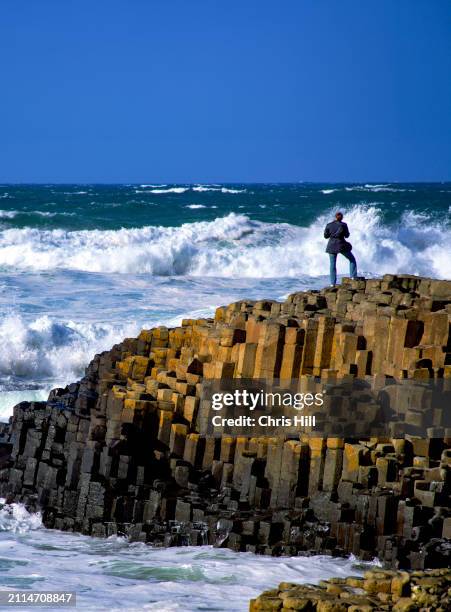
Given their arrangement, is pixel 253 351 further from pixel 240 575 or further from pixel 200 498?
pixel 240 575

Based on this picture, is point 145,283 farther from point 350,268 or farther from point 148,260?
point 350,268

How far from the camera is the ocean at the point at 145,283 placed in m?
8.68

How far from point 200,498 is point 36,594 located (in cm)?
217

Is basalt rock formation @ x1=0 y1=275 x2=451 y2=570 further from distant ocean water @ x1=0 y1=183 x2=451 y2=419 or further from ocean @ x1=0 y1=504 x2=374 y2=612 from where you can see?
distant ocean water @ x1=0 y1=183 x2=451 y2=419

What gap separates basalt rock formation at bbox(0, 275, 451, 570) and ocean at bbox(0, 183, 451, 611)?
0.30 meters

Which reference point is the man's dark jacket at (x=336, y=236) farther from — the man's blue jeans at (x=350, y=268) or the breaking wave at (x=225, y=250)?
the breaking wave at (x=225, y=250)

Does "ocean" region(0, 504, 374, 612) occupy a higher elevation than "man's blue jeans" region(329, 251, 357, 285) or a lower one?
lower

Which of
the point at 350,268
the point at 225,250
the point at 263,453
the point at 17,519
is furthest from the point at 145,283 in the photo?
the point at 263,453

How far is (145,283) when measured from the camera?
28.2 m

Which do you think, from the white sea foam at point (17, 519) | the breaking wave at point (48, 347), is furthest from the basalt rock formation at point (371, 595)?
the breaking wave at point (48, 347)

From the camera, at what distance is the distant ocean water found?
1961 cm

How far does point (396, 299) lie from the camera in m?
11.7

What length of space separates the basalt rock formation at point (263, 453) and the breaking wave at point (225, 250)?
16744 millimetres

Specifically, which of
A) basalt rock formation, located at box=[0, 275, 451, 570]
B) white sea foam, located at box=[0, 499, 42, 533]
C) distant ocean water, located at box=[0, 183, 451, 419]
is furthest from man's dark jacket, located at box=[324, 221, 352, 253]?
white sea foam, located at box=[0, 499, 42, 533]
